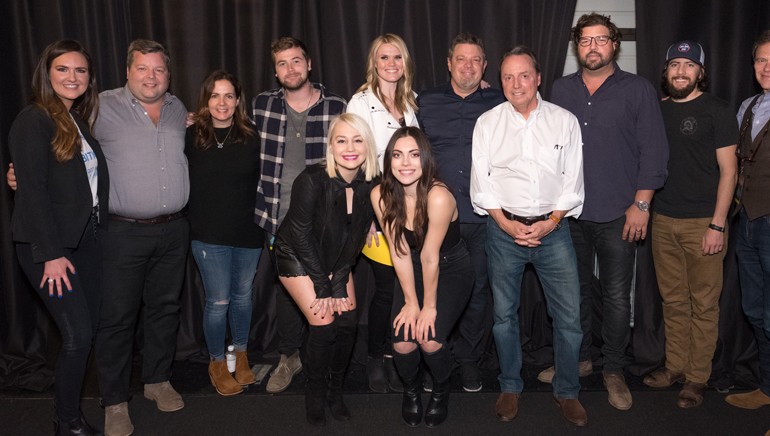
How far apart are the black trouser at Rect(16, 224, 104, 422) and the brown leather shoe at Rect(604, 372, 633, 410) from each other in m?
2.68

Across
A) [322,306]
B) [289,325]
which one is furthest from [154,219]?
[289,325]

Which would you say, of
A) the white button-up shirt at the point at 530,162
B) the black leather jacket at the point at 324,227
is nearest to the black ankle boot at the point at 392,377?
the black leather jacket at the point at 324,227

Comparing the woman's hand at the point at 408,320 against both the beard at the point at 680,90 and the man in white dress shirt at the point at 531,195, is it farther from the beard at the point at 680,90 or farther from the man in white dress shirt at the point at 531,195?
the beard at the point at 680,90

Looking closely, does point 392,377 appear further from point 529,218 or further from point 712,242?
point 712,242

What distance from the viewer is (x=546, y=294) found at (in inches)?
123

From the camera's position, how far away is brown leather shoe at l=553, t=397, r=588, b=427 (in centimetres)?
306

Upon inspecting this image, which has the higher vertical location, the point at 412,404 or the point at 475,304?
the point at 475,304

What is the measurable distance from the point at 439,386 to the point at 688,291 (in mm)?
1568

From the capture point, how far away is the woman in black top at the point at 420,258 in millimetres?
2875

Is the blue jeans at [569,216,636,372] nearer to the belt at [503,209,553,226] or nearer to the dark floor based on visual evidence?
the dark floor

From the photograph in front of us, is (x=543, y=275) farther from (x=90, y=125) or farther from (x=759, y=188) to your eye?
(x=90, y=125)

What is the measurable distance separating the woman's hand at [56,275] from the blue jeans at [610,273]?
2.56 m

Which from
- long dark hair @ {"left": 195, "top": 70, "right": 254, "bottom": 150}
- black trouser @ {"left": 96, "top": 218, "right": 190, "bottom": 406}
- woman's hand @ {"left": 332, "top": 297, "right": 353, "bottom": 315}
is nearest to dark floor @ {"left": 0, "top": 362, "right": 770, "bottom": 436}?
black trouser @ {"left": 96, "top": 218, "right": 190, "bottom": 406}

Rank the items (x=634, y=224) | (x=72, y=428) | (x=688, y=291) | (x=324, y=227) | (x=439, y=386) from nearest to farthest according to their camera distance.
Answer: (x=72, y=428), (x=324, y=227), (x=439, y=386), (x=634, y=224), (x=688, y=291)
